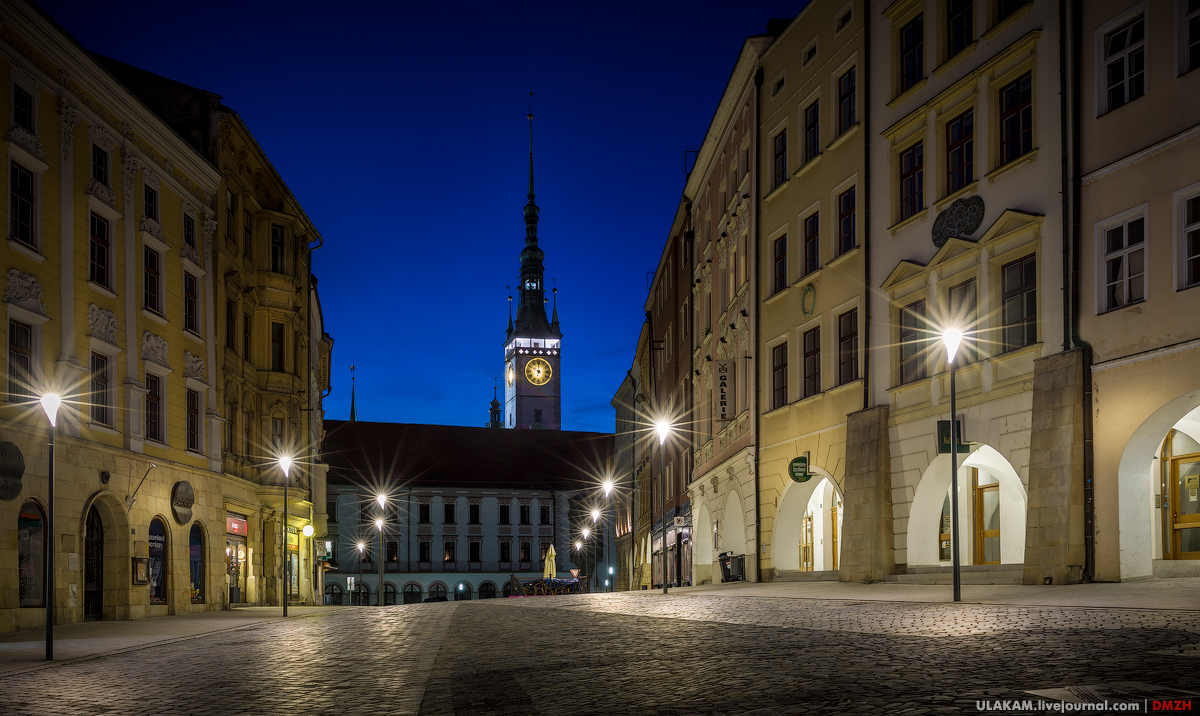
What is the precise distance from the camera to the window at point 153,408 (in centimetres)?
3012

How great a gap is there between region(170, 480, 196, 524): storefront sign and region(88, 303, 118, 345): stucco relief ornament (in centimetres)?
542

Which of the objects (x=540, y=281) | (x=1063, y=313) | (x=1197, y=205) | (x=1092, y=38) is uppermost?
(x=540, y=281)

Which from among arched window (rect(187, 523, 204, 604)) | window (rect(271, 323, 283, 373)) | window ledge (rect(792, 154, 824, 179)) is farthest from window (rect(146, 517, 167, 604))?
window ledge (rect(792, 154, 824, 179))

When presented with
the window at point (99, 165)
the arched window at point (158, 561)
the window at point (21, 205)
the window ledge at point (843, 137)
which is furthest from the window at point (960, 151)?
the arched window at point (158, 561)

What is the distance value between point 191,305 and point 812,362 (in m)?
18.5

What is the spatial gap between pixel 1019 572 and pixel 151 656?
14.6 m

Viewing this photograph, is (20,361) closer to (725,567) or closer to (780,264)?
(780,264)

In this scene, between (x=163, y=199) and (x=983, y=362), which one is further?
(x=163, y=199)

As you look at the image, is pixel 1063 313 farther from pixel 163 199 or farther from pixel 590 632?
pixel 163 199

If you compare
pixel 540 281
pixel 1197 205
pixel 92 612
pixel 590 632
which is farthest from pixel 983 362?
pixel 540 281

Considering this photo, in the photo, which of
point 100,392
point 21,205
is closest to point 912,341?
point 100,392

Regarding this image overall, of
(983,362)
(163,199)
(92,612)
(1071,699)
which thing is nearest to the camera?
(1071,699)

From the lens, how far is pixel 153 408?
30516 millimetres

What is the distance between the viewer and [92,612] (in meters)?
27.2
